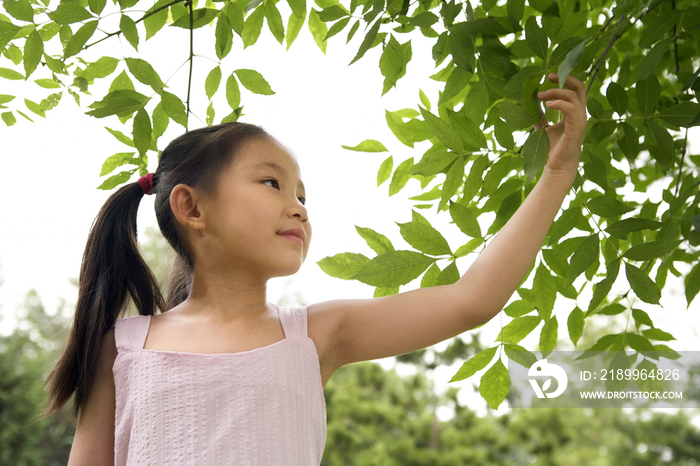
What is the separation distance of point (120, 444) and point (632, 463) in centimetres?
1009

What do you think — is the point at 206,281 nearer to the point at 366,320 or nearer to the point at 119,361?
the point at 119,361

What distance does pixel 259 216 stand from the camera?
113 cm

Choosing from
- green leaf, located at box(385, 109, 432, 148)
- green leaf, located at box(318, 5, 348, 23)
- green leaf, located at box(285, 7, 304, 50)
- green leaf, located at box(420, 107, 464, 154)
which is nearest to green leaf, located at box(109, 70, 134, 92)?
green leaf, located at box(285, 7, 304, 50)

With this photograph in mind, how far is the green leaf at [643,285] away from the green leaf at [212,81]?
0.97 metres

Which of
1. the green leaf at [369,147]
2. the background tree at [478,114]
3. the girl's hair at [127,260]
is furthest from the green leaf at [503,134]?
the girl's hair at [127,260]

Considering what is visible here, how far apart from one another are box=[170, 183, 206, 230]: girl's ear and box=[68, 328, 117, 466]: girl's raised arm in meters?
0.31

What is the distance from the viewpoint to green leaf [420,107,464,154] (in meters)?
1.08

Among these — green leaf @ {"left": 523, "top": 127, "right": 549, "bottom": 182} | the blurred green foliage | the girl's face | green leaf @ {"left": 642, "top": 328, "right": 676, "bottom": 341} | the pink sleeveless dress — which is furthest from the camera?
the blurred green foliage

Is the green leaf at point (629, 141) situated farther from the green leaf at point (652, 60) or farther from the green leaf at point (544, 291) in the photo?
the green leaf at point (544, 291)

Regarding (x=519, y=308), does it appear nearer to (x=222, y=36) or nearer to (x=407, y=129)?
(x=407, y=129)

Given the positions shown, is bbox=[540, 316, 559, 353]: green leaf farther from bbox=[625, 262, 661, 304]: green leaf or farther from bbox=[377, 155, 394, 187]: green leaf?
bbox=[377, 155, 394, 187]: green leaf

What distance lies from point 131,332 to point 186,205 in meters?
0.29

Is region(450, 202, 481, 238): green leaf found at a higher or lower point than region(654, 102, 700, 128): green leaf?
lower

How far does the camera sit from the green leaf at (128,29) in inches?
45.3
